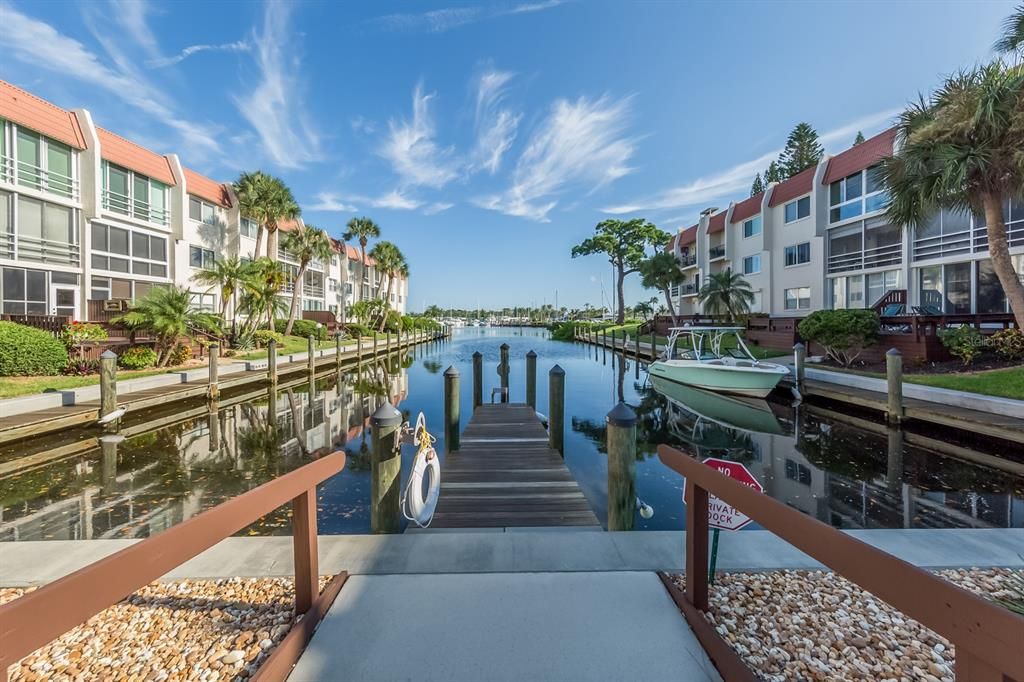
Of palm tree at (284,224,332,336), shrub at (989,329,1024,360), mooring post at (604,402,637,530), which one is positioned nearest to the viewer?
Result: mooring post at (604,402,637,530)

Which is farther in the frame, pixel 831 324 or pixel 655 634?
pixel 831 324

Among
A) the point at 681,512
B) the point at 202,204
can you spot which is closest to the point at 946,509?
the point at 681,512

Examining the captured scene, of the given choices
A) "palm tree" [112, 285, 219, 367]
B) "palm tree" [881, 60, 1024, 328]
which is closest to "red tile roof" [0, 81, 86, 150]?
"palm tree" [112, 285, 219, 367]

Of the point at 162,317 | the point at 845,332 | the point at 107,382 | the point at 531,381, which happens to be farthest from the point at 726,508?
the point at 162,317

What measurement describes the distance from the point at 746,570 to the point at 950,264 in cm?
2451

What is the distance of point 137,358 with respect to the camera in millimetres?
16312

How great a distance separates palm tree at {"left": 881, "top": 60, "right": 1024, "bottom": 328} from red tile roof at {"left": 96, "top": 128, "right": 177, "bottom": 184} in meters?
32.7

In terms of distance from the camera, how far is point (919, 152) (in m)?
12.7

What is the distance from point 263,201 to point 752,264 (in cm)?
3488

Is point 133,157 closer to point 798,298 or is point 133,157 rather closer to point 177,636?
point 177,636

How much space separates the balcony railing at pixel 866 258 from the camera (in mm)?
21984

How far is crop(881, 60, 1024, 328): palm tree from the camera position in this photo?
11.4m

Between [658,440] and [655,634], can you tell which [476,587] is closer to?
[655,634]

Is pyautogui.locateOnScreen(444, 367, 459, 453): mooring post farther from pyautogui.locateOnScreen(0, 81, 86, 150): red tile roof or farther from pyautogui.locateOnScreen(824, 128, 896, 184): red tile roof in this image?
pyautogui.locateOnScreen(824, 128, 896, 184): red tile roof
